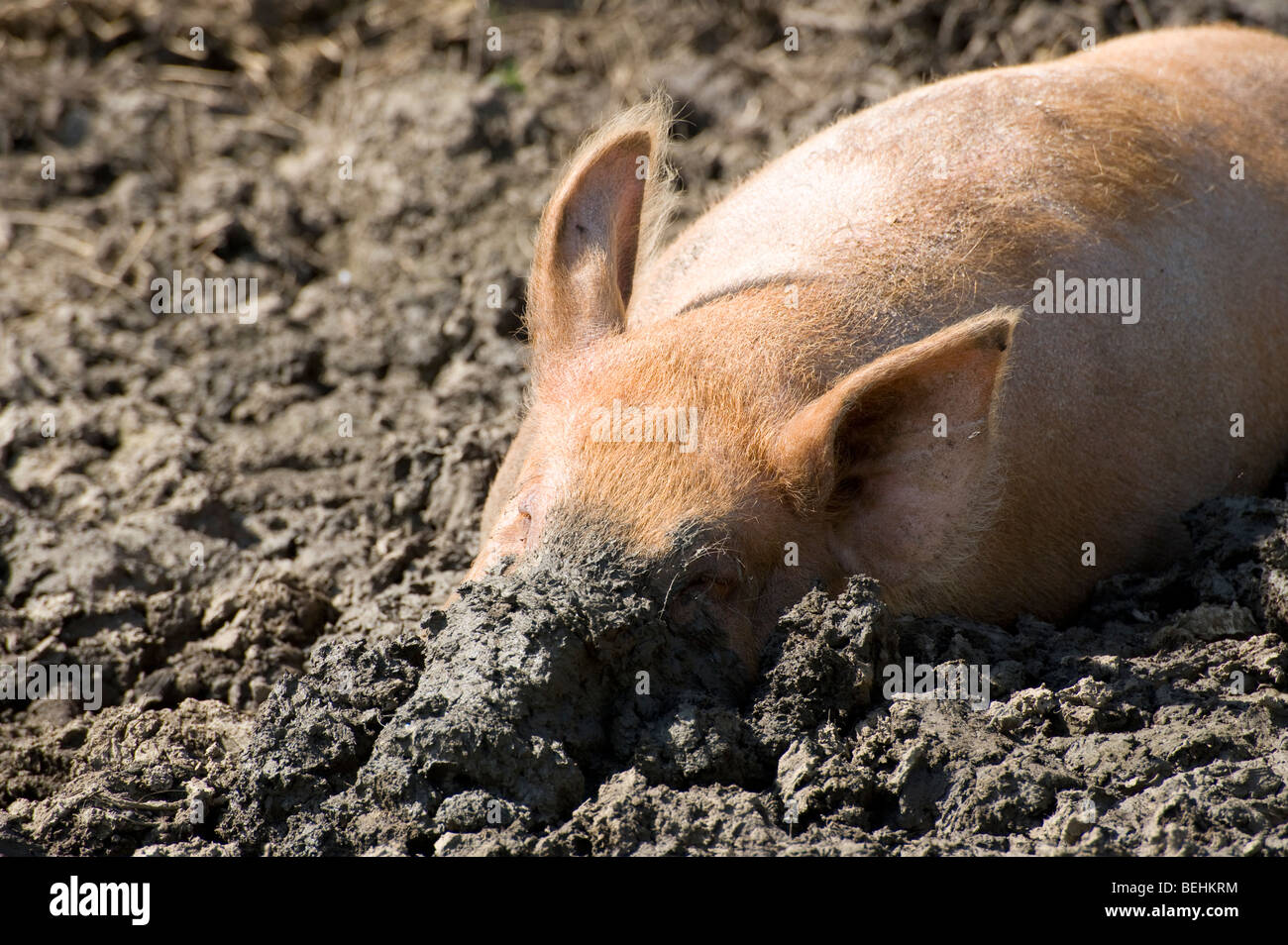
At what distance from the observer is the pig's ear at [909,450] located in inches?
139

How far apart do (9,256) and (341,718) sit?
4366 millimetres

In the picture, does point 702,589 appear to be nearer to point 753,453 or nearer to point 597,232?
point 753,453

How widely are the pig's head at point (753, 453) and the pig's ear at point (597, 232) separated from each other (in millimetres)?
15

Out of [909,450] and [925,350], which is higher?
[925,350]

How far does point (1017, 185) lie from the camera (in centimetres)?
447

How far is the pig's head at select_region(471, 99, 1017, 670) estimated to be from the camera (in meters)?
3.58

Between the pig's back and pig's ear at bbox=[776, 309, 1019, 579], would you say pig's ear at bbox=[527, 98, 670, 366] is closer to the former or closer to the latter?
the pig's back

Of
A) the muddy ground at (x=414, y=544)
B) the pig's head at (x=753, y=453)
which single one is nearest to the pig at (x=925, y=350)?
the pig's head at (x=753, y=453)

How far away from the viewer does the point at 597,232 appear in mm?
→ 4379

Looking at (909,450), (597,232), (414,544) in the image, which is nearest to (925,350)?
(909,450)

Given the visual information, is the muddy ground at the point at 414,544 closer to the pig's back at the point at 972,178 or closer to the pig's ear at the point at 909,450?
the pig's ear at the point at 909,450

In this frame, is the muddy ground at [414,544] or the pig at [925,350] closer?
the muddy ground at [414,544]

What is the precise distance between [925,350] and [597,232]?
4.19ft
